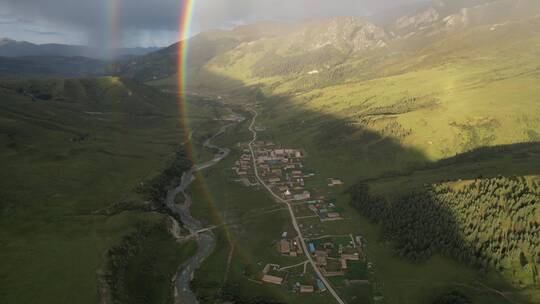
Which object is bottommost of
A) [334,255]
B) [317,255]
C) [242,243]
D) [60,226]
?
[334,255]

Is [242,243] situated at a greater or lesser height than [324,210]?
lesser

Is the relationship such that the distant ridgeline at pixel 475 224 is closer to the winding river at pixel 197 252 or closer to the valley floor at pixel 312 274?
the valley floor at pixel 312 274

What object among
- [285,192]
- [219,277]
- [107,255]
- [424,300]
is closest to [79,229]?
[107,255]

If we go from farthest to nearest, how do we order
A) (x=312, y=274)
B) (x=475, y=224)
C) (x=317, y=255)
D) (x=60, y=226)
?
(x=60, y=226), (x=475, y=224), (x=317, y=255), (x=312, y=274)

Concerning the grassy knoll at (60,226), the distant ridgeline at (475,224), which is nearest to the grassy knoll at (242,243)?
the grassy knoll at (60,226)

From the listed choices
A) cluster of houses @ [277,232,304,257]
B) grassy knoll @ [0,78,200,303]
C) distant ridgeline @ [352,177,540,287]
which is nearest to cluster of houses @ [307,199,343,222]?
distant ridgeline @ [352,177,540,287]

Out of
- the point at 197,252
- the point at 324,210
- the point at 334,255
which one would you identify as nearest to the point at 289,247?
the point at 334,255

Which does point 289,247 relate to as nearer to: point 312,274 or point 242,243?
point 312,274

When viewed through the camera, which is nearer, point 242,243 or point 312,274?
point 312,274

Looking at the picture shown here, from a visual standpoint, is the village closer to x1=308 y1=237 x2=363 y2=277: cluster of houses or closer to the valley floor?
x1=308 y1=237 x2=363 y2=277: cluster of houses
